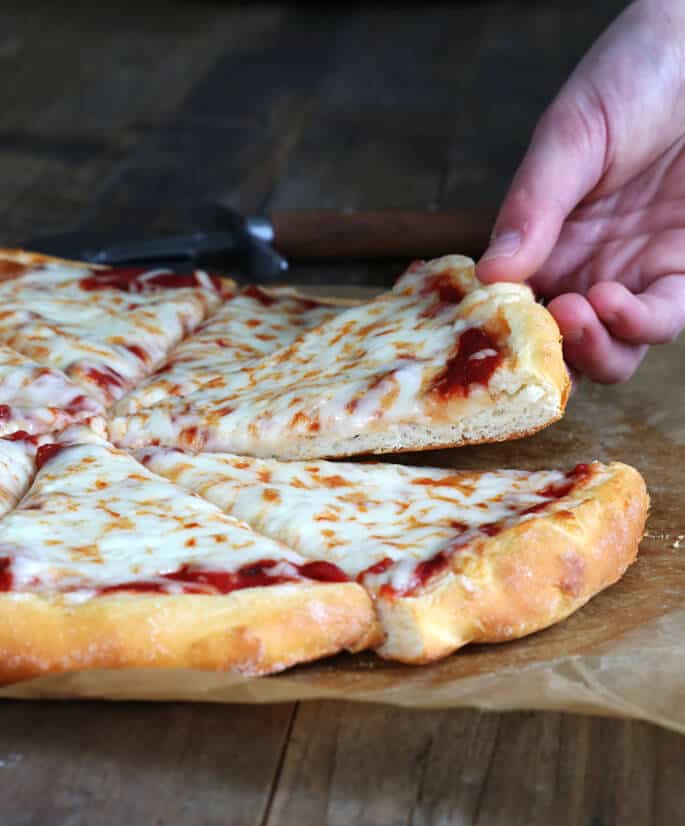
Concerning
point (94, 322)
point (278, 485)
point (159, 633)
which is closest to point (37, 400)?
point (94, 322)

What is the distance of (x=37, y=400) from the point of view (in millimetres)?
3498

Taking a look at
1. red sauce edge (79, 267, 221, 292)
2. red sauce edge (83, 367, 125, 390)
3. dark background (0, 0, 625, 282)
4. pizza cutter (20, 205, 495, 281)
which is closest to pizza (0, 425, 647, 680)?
red sauce edge (83, 367, 125, 390)

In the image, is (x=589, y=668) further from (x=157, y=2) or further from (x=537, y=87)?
(x=157, y=2)

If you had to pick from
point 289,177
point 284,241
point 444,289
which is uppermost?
point 444,289

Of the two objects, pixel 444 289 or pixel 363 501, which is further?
pixel 444 289

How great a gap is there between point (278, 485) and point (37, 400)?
32.0 inches

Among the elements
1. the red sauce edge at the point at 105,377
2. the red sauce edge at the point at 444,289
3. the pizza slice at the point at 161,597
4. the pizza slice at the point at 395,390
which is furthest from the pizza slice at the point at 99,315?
the pizza slice at the point at 161,597

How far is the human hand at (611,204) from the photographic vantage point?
11.9ft

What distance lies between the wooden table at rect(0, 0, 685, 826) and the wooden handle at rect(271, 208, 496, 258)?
101 millimetres

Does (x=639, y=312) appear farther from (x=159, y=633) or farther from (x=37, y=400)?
(x=159, y=633)

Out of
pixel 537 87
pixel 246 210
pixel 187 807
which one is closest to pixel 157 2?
pixel 537 87

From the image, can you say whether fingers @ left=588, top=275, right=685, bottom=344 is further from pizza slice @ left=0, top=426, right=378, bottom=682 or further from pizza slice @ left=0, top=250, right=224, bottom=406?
pizza slice @ left=0, top=426, right=378, bottom=682

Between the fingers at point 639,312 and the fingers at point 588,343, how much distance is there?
3 cm

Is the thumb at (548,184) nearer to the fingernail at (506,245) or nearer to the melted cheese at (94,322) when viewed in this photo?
the fingernail at (506,245)
